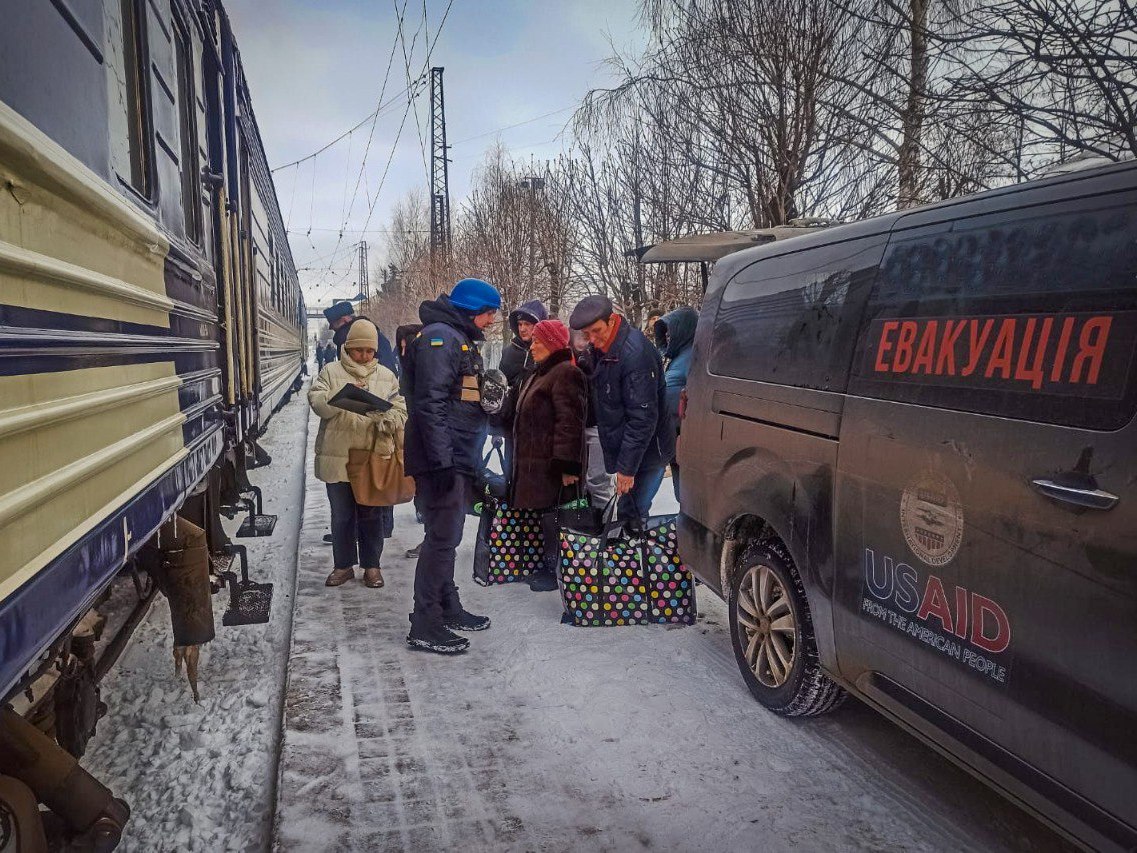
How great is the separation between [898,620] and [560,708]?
1.43m

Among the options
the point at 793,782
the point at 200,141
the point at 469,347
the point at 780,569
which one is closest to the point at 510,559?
the point at 469,347

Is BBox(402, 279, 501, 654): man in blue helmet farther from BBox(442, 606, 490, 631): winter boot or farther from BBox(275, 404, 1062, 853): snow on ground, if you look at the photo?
BBox(275, 404, 1062, 853): snow on ground

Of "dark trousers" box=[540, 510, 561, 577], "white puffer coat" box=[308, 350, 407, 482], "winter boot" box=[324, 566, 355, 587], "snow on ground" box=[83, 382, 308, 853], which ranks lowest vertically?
"snow on ground" box=[83, 382, 308, 853]

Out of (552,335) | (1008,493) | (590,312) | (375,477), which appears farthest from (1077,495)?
(375,477)

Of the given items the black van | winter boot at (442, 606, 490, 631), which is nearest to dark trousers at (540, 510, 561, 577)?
winter boot at (442, 606, 490, 631)

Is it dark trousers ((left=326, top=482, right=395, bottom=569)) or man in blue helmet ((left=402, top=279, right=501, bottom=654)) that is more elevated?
man in blue helmet ((left=402, top=279, right=501, bottom=654))

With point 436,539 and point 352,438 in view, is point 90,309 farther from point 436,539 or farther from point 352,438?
point 352,438

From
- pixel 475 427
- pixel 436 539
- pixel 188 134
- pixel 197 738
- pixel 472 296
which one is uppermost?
pixel 188 134

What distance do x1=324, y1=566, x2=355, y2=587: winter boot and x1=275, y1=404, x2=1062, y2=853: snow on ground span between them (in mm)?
777

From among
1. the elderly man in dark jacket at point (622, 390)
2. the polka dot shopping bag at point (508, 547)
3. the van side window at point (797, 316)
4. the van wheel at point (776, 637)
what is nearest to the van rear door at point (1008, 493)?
the van side window at point (797, 316)

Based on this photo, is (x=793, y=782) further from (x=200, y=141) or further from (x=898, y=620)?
(x=200, y=141)

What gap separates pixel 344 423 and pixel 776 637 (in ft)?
8.94

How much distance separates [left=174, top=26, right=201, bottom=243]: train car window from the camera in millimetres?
3631

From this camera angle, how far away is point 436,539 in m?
3.90
